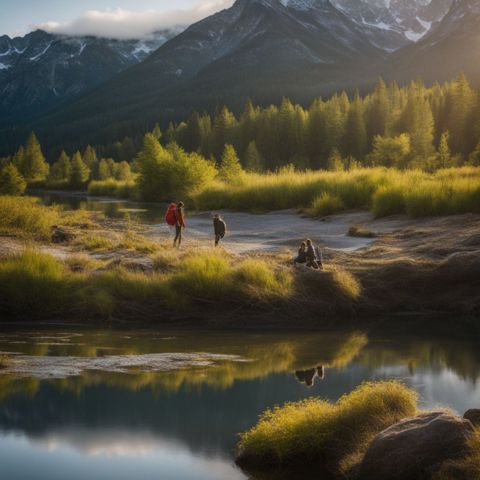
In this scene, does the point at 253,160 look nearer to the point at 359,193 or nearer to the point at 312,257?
the point at 359,193

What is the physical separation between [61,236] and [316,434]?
25589 millimetres

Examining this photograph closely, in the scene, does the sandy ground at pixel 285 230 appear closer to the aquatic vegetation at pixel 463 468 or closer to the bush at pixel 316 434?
the bush at pixel 316 434

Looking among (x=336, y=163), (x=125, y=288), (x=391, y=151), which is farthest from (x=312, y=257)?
(x=391, y=151)

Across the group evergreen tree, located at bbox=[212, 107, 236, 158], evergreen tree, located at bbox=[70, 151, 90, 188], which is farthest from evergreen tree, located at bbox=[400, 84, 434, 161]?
evergreen tree, located at bbox=[70, 151, 90, 188]

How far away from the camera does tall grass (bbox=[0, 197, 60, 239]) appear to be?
121 ft

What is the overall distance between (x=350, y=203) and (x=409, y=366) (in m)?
31.9

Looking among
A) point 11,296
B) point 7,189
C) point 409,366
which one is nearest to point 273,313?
point 409,366

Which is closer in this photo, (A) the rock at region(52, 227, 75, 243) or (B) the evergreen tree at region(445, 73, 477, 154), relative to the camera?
(A) the rock at region(52, 227, 75, 243)

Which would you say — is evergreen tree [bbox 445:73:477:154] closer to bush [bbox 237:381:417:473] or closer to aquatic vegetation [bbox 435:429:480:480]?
bush [bbox 237:381:417:473]

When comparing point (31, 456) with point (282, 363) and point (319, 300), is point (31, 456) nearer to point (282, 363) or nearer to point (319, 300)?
point (282, 363)

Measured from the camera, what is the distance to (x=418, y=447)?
10.7 meters

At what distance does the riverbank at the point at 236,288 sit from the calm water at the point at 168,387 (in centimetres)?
150

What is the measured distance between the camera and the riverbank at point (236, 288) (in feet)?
78.5

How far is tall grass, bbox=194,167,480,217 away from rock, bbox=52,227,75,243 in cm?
1669
